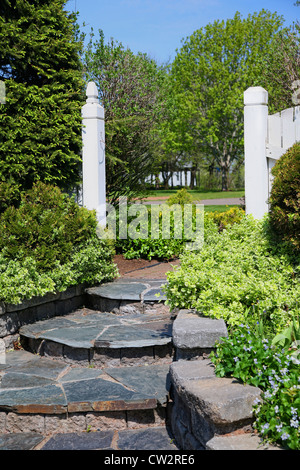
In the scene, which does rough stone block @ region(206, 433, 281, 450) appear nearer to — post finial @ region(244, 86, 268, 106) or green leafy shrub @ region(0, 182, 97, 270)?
green leafy shrub @ region(0, 182, 97, 270)

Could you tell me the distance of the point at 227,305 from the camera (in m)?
3.63

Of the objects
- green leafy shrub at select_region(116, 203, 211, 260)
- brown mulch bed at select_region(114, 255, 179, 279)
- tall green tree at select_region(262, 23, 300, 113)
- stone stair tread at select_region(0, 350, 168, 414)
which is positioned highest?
tall green tree at select_region(262, 23, 300, 113)

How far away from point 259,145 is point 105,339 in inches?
130

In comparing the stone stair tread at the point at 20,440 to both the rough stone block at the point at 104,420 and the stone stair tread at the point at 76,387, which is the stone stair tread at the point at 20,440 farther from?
the rough stone block at the point at 104,420

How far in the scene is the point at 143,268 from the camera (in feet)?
21.4

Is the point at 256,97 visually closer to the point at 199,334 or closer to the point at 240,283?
the point at 240,283

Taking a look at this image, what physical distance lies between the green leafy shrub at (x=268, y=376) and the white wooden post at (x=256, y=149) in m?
3.08

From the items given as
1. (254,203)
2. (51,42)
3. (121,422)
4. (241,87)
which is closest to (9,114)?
(51,42)

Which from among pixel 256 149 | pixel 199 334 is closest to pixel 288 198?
pixel 199 334

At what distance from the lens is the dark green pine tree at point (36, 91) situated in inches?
219

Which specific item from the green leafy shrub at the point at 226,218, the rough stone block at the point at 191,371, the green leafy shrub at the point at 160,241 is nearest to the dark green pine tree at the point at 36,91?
the green leafy shrub at the point at 160,241

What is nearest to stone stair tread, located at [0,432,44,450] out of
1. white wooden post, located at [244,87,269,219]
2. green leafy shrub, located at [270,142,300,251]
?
green leafy shrub, located at [270,142,300,251]

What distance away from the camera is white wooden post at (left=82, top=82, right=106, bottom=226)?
6223mm

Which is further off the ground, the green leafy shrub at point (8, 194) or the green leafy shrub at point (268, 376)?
the green leafy shrub at point (8, 194)
